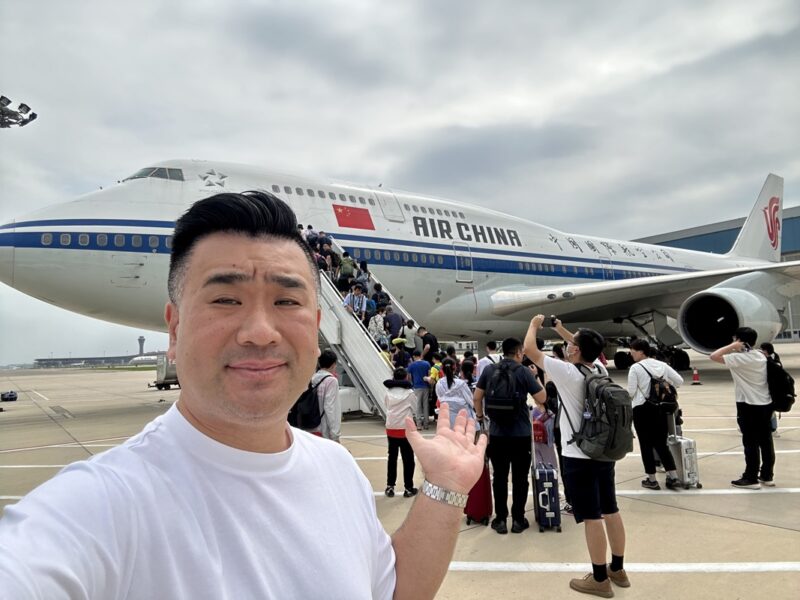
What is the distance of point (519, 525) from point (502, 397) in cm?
97

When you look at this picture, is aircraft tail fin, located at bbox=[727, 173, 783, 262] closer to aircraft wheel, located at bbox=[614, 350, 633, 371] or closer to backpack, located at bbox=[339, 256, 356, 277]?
aircraft wheel, located at bbox=[614, 350, 633, 371]

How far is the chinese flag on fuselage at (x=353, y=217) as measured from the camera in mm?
11742

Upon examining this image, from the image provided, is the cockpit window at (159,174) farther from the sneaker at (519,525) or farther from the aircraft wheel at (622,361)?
the aircraft wheel at (622,361)

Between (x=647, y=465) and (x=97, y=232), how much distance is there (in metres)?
9.29

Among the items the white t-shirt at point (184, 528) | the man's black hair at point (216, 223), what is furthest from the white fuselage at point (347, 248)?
the white t-shirt at point (184, 528)

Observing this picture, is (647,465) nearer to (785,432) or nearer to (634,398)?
(634,398)

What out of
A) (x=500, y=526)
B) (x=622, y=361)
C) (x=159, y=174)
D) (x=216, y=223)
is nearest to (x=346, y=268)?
(x=159, y=174)

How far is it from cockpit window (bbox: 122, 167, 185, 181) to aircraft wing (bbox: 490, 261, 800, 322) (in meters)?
8.28

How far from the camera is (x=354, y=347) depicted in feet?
27.0

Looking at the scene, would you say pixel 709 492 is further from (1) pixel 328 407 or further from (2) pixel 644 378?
(1) pixel 328 407

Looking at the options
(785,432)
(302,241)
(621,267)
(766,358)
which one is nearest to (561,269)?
(621,267)

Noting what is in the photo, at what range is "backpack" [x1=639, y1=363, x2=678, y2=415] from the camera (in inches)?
181

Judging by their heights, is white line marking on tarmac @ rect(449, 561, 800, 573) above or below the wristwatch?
below

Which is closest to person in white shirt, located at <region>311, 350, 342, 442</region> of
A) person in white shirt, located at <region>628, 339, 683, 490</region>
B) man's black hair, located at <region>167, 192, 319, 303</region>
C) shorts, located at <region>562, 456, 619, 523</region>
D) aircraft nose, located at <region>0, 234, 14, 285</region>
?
shorts, located at <region>562, 456, 619, 523</region>
